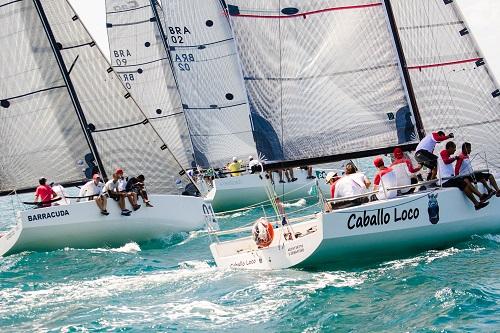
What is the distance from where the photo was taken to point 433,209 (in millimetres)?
14320

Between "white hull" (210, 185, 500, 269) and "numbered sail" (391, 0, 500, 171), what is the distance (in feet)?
6.20

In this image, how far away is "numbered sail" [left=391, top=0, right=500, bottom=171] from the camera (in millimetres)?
16438

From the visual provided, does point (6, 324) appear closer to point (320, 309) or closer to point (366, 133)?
point (320, 309)

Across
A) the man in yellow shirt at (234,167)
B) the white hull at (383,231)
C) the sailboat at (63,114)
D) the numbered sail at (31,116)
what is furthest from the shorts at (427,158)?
the man in yellow shirt at (234,167)

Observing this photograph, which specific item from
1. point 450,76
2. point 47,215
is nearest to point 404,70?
point 450,76

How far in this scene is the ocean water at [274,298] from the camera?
1123cm

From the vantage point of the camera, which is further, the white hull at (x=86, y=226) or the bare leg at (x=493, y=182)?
the white hull at (x=86, y=226)

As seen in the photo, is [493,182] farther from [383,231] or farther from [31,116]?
[31,116]

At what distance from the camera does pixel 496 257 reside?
14016 mm

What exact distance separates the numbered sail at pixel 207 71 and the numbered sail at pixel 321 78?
616 inches

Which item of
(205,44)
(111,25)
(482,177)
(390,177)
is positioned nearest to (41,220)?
(390,177)

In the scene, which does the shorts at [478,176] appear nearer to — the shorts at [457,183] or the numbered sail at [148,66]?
the shorts at [457,183]

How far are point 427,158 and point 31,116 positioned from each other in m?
11.5

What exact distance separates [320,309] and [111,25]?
2733 cm
